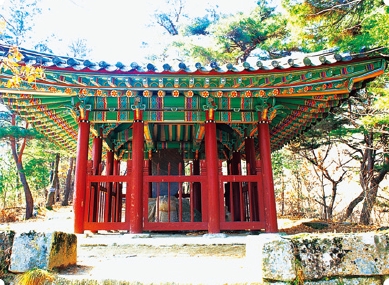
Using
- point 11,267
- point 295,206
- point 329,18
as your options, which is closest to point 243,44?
point 329,18

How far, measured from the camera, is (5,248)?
9.98ft

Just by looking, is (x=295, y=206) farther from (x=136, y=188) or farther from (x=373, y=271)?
(x=373, y=271)

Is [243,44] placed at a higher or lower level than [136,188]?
higher

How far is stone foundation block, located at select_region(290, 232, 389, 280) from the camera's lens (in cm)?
280

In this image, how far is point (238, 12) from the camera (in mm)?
13516

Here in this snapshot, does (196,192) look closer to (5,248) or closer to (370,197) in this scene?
(370,197)

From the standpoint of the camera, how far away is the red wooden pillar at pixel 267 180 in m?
6.23

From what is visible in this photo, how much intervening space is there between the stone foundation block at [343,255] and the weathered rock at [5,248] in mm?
2579

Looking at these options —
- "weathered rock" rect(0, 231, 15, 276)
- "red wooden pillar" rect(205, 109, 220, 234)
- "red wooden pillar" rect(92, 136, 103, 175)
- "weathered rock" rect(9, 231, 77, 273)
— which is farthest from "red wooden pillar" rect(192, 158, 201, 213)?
"weathered rock" rect(0, 231, 15, 276)

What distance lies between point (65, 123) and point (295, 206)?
420 inches

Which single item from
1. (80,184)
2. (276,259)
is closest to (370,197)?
(80,184)

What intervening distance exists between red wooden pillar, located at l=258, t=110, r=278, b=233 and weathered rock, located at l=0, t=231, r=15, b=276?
4473 millimetres

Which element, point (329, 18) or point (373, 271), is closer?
point (373, 271)

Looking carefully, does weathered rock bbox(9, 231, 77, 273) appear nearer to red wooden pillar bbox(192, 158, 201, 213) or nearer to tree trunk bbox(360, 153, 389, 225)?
red wooden pillar bbox(192, 158, 201, 213)
